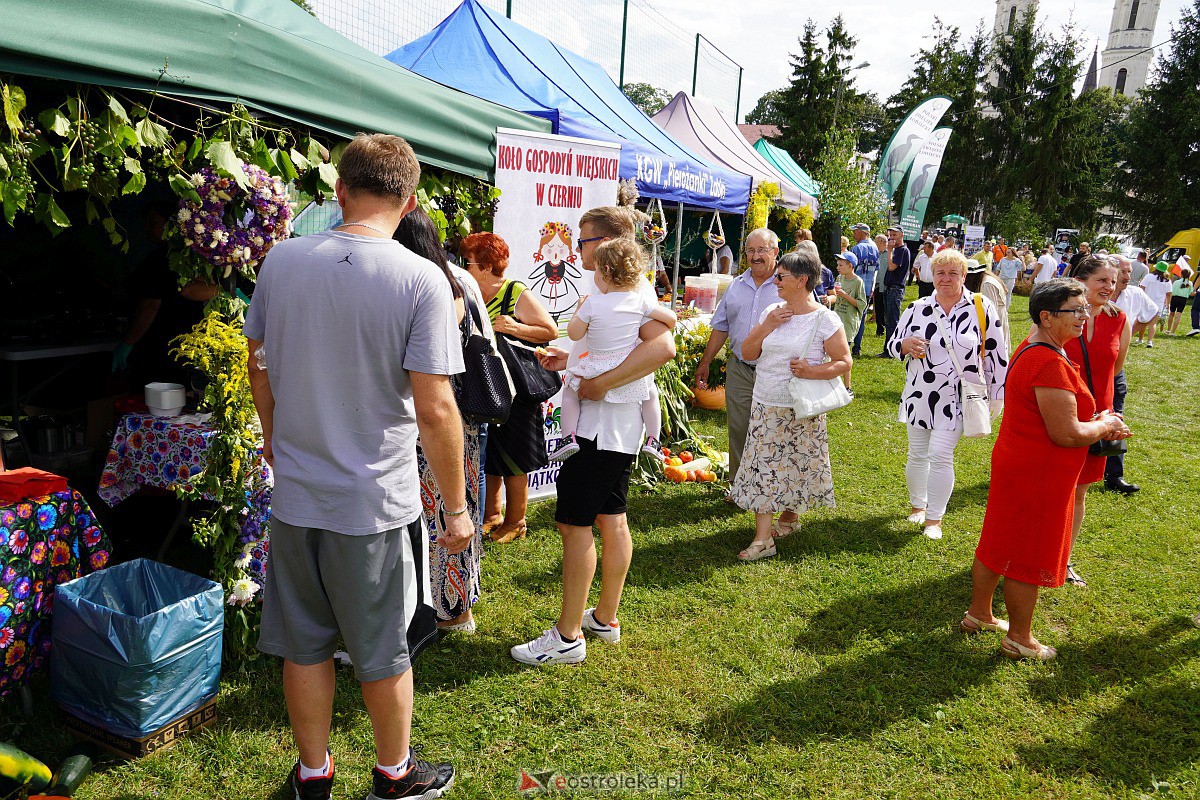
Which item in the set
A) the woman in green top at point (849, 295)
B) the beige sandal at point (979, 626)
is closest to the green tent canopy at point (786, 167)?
the woman in green top at point (849, 295)

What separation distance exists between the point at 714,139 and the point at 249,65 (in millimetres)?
9744

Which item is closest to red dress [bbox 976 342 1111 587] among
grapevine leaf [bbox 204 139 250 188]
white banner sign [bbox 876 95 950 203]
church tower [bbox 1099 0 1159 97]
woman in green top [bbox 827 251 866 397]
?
grapevine leaf [bbox 204 139 250 188]

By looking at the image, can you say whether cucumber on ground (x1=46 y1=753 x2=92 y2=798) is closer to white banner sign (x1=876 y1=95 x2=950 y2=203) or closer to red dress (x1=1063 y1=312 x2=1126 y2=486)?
red dress (x1=1063 y1=312 x2=1126 y2=486)

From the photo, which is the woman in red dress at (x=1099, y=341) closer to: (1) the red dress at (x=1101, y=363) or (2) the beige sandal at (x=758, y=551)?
(1) the red dress at (x=1101, y=363)

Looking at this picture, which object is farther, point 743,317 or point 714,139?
point 714,139

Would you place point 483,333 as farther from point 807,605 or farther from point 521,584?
point 807,605

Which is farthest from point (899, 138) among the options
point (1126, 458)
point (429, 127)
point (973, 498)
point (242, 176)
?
point (242, 176)

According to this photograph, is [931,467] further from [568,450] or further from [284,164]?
[284,164]

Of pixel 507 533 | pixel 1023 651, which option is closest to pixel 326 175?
pixel 507 533

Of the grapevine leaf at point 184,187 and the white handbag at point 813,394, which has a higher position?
the grapevine leaf at point 184,187

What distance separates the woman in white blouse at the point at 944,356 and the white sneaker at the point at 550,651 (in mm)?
2769

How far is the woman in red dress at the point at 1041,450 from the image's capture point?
10.3ft

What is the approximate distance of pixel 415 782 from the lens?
2379mm

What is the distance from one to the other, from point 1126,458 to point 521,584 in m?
6.51
